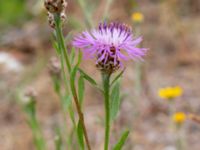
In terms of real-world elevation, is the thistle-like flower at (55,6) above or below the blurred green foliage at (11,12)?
below

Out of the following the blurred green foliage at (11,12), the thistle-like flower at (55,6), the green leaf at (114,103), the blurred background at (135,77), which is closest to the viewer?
the thistle-like flower at (55,6)

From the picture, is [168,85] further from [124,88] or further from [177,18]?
[177,18]

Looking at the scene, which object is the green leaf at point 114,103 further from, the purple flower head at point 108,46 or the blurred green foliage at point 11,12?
the blurred green foliage at point 11,12

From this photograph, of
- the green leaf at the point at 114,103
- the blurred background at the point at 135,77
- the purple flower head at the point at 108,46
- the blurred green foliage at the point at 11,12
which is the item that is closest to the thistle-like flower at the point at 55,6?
the purple flower head at the point at 108,46

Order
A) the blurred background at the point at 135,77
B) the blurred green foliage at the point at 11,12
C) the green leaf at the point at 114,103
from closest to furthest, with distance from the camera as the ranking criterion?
the green leaf at the point at 114,103, the blurred background at the point at 135,77, the blurred green foliage at the point at 11,12

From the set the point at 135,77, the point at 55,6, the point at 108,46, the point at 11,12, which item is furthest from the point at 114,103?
the point at 11,12

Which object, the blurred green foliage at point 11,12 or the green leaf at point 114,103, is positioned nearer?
the green leaf at point 114,103
